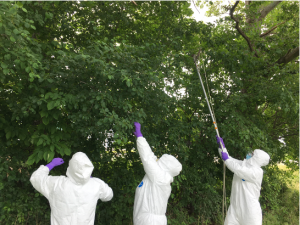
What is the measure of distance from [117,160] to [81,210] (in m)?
1.74

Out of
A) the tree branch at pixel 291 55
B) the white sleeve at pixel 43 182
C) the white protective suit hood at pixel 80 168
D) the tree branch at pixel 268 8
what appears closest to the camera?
the white protective suit hood at pixel 80 168

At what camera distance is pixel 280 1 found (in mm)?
5660

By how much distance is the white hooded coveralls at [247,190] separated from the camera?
3.27 meters

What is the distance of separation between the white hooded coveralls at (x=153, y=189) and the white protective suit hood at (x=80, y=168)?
0.75m

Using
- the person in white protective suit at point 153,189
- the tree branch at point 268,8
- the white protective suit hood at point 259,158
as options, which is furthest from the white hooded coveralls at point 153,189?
the tree branch at point 268,8

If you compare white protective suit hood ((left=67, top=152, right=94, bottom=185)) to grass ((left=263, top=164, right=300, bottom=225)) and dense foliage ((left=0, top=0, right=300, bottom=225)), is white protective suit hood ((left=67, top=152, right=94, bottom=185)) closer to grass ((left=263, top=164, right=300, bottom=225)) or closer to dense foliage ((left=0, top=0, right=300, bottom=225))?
dense foliage ((left=0, top=0, right=300, bottom=225))

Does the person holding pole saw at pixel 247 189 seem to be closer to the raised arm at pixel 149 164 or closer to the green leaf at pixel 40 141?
the raised arm at pixel 149 164

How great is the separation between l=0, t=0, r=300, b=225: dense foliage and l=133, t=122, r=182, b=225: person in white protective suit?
424 millimetres

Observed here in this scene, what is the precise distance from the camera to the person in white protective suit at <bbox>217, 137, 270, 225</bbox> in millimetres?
3273

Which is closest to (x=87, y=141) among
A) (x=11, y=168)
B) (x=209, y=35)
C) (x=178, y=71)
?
(x=11, y=168)

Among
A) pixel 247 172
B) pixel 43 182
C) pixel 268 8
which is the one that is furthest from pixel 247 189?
pixel 268 8

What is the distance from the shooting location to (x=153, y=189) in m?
2.64

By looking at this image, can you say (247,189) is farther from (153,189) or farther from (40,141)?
(40,141)

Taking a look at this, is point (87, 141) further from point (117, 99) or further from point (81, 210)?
point (81, 210)
